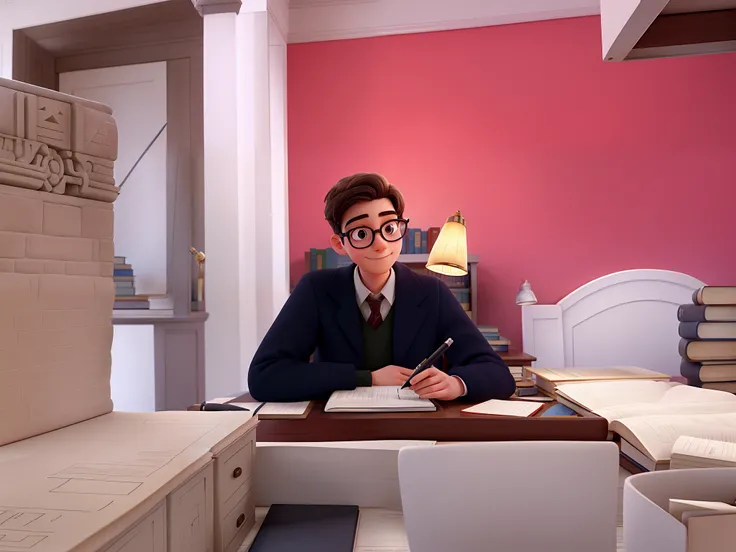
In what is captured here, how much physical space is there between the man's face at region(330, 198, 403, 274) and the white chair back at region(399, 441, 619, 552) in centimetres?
81

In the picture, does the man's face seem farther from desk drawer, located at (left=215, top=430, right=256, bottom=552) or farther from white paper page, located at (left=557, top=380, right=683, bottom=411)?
desk drawer, located at (left=215, top=430, right=256, bottom=552)

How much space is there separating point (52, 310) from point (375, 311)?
836mm

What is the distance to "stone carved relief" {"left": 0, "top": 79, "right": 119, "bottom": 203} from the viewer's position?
0.66 metres

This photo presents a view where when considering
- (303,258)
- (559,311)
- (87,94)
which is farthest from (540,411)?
(87,94)

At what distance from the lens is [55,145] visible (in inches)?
28.4

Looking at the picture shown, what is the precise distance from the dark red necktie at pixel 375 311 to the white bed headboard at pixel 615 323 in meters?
1.70

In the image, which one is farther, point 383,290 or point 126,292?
point 126,292

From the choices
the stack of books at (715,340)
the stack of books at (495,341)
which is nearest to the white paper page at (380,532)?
the stack of books at (715,340)

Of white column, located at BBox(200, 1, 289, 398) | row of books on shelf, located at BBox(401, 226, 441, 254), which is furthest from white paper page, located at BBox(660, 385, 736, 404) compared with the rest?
white column, located at BBox(200, 1, 289, 398)

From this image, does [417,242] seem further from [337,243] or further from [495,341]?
[337,243]

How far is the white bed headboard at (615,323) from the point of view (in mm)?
2777

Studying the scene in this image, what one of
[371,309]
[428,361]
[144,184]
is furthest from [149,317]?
[428,361]

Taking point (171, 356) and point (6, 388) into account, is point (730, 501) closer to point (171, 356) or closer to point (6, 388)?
point (6, 388)

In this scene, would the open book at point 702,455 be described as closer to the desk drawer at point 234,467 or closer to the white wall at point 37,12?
the desk drawer at point 234,467
